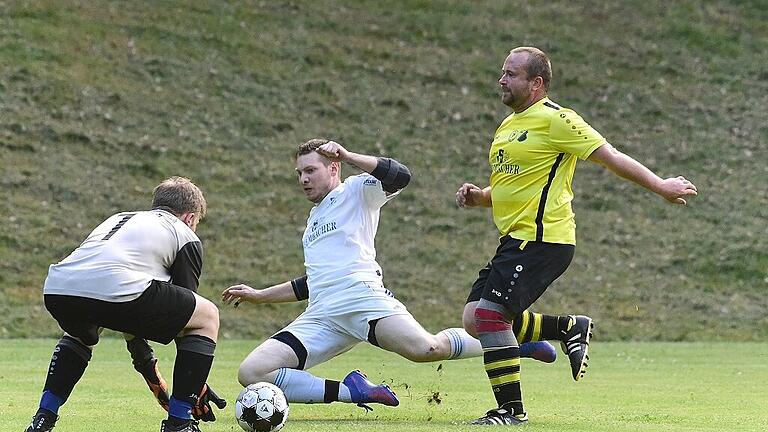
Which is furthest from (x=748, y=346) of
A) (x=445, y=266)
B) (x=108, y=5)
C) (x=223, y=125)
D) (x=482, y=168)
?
(x=108, y=5)

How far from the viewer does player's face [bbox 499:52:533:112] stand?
7398 millimetres

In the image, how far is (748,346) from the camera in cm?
1662

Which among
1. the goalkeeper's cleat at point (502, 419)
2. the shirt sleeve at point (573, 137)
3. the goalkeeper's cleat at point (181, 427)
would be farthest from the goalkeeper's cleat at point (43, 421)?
the shirt sleeve at point (573, 137)

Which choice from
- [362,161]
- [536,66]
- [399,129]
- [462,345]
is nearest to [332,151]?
[362,161]

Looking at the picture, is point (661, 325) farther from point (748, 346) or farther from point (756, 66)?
point (756, 66)

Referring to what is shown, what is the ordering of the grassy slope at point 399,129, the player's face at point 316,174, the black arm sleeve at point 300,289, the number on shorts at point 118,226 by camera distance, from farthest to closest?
the grassy slope at point 399,129, the black arm sleeve at point 300,289, the player's face at point 316,174, the number on shorts at point 118,226

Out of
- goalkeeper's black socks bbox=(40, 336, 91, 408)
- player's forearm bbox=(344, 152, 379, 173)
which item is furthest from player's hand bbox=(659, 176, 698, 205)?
goalkeeper's black socks bbox=(40, 336, 91, 408)

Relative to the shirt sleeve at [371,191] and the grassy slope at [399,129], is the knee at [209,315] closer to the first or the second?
the shirt sleeve at [371,191]

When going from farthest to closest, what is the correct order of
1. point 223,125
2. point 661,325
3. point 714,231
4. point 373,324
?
point 223,125 < point 714,231 < point 661,325 < point 373,324

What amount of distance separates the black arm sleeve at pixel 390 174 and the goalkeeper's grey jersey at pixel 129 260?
4.95ft

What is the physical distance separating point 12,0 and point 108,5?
83.3 inches

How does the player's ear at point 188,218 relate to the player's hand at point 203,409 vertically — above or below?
above

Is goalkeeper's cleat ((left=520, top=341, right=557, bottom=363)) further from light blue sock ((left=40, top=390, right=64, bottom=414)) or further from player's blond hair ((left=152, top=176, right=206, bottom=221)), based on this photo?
light blue sock ((left=40, top=390, right=64, bottom=414))

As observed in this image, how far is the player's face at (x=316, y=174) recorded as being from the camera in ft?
26.8
